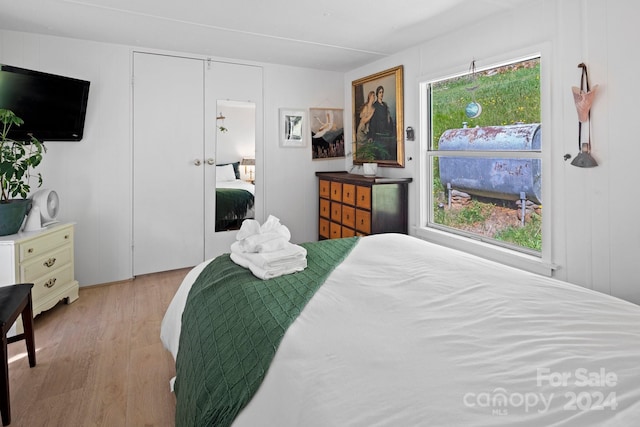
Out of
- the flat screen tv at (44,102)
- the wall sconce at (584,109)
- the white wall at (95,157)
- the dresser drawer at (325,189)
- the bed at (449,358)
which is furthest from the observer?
the dresser drawer at (325,189)

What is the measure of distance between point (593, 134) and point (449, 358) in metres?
1.95

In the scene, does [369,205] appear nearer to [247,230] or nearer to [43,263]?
[247,230]

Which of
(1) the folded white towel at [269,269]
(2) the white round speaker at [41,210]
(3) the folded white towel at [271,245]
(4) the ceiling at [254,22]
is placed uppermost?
(4) the ceiling at [254,22]

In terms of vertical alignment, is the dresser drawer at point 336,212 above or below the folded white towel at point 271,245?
above

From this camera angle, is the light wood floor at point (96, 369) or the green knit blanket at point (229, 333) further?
the light wood floor at point (96, 369)

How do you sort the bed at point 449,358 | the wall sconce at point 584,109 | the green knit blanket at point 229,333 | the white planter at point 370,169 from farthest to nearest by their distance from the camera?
the white planter at point 370,169, the wall sconce at point 584,109, the green knit blanket at point 229,333, the bed at point 449,358

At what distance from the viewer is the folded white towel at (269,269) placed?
1.75 metres

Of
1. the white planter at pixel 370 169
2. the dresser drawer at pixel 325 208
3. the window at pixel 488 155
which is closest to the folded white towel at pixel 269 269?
the window at pixel 488 155

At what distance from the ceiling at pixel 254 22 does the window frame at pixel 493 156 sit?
14.9 inches

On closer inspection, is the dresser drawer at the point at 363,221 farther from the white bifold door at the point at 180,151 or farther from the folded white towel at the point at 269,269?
the folded white towel at the point at 269,269

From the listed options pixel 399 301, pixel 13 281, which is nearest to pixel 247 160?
pixel 13 281

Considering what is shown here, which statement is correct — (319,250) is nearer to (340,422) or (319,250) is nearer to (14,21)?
(340,422)

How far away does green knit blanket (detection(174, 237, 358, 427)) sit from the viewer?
3.44 feet

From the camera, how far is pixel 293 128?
15.1 feet
